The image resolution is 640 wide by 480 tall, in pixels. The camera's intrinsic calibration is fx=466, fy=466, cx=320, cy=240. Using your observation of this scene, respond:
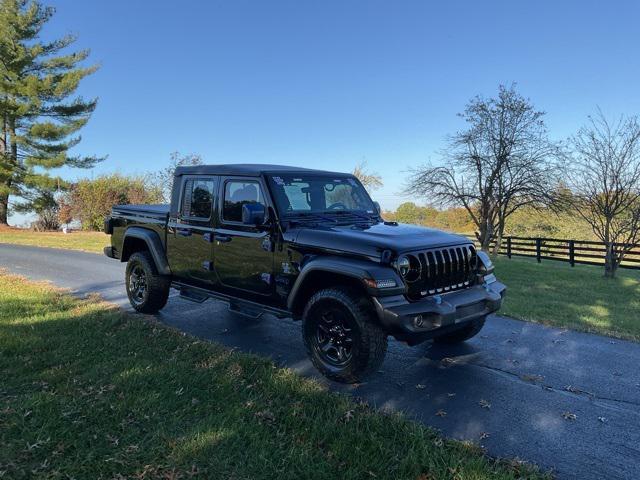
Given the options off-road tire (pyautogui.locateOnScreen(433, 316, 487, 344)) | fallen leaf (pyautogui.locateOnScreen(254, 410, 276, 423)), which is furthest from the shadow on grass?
off-road tire (pyautogui.locateOnScreen(433, 316, 487, 344))

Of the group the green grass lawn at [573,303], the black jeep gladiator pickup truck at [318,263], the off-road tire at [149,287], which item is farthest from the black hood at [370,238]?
the green grass lawn at [573,303]

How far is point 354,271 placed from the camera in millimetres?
3908

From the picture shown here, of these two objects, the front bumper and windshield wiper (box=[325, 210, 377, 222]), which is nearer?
the front bumper

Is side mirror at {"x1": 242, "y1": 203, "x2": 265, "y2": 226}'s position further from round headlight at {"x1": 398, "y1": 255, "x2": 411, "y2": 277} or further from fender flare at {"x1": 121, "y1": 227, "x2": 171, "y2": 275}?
fender flare at {"x1": 121, "y1": 227, "x2": 171, "y2": 275}

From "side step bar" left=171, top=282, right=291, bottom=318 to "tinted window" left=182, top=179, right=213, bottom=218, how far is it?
930 mm

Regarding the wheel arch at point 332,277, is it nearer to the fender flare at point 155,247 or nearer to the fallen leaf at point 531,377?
the fallen leaf at point 531,377

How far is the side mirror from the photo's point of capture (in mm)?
4578

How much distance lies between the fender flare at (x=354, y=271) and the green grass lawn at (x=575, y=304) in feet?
Result: 12.1

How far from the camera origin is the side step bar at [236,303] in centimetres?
480

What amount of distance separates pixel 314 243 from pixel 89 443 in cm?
233

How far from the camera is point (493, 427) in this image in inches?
134

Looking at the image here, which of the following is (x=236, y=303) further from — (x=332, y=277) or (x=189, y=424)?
(x=189, y=424)

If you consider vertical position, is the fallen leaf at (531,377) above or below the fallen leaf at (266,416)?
above

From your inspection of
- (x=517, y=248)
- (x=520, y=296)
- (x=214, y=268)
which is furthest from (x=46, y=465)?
(x=517, y=248)
